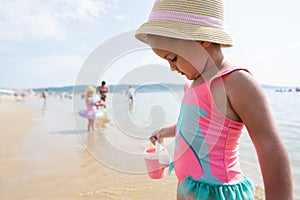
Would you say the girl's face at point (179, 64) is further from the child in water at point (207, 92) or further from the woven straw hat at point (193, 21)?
the woven straw hat at point (193, 21)

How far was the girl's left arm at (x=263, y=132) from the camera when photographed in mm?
967

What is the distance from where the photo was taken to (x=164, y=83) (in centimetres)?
209

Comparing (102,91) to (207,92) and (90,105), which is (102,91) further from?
(207,92)

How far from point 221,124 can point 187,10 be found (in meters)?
0.54

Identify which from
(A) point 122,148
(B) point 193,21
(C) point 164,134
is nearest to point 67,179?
(A) point 122,148

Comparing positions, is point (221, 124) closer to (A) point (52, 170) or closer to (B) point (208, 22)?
(B) point (208, 22)

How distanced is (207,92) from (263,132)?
30 centimetres

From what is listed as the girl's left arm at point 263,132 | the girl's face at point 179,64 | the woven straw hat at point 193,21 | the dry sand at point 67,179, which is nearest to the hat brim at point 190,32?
the woven straw hat at point 193,21

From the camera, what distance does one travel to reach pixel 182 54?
1226 millimetres

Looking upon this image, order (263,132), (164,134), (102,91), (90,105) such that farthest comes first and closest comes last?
1. (102,91)
2. (90,105)
3. (164,134)
4. (263,132)

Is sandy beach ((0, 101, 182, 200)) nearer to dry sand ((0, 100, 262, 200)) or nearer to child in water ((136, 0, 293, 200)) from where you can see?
dry sand ((0, 100, 262, 200))

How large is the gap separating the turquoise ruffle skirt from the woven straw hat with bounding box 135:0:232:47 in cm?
65

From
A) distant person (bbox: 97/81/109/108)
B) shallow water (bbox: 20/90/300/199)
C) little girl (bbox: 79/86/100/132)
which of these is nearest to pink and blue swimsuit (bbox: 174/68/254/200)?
shallow water (bbox: 20/90/300/199)

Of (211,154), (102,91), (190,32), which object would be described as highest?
(190,32)
